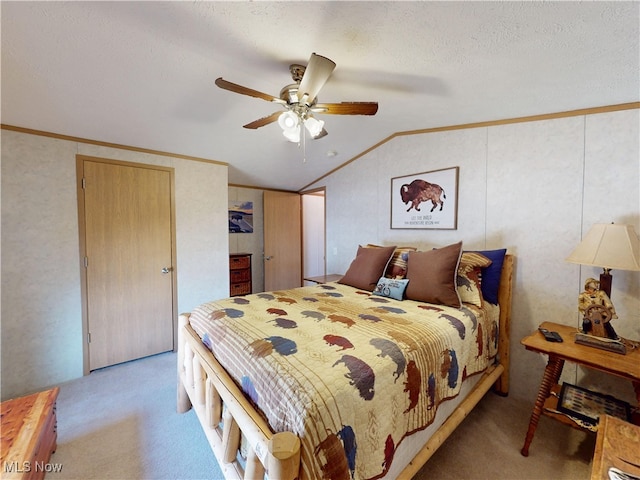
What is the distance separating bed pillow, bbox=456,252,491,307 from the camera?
82.0 inches

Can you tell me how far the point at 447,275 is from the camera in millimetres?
2047

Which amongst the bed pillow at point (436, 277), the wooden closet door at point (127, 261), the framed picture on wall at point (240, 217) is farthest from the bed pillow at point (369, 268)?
the framed picture on wall at point (240, 217)

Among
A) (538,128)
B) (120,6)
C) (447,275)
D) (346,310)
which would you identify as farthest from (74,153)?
(538,128)

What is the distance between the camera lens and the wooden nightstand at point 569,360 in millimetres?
1439

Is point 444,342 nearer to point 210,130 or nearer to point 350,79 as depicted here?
point 350,79

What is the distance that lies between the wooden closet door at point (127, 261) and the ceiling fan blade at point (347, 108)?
218cm

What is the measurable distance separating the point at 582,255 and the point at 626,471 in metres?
1.35

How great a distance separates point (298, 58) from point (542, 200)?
216cm

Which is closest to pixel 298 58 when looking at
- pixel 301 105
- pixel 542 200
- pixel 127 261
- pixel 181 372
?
pixel 301 105

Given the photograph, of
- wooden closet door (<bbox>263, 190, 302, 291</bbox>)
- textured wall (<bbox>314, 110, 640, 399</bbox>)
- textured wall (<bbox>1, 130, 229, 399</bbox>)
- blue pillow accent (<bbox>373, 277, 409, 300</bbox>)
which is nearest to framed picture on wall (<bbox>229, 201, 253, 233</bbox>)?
wooden closet door (<bbox>263, 190, 302, 291</bbox>)

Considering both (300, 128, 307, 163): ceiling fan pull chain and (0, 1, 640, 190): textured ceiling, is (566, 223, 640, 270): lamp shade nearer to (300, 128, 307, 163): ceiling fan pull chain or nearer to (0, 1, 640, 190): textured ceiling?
(0, 1, 640, 190): textured ceiling

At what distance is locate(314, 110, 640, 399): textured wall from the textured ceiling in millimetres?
223

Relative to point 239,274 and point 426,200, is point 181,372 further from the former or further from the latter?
point 426,200

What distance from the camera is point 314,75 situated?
1.40 meters
